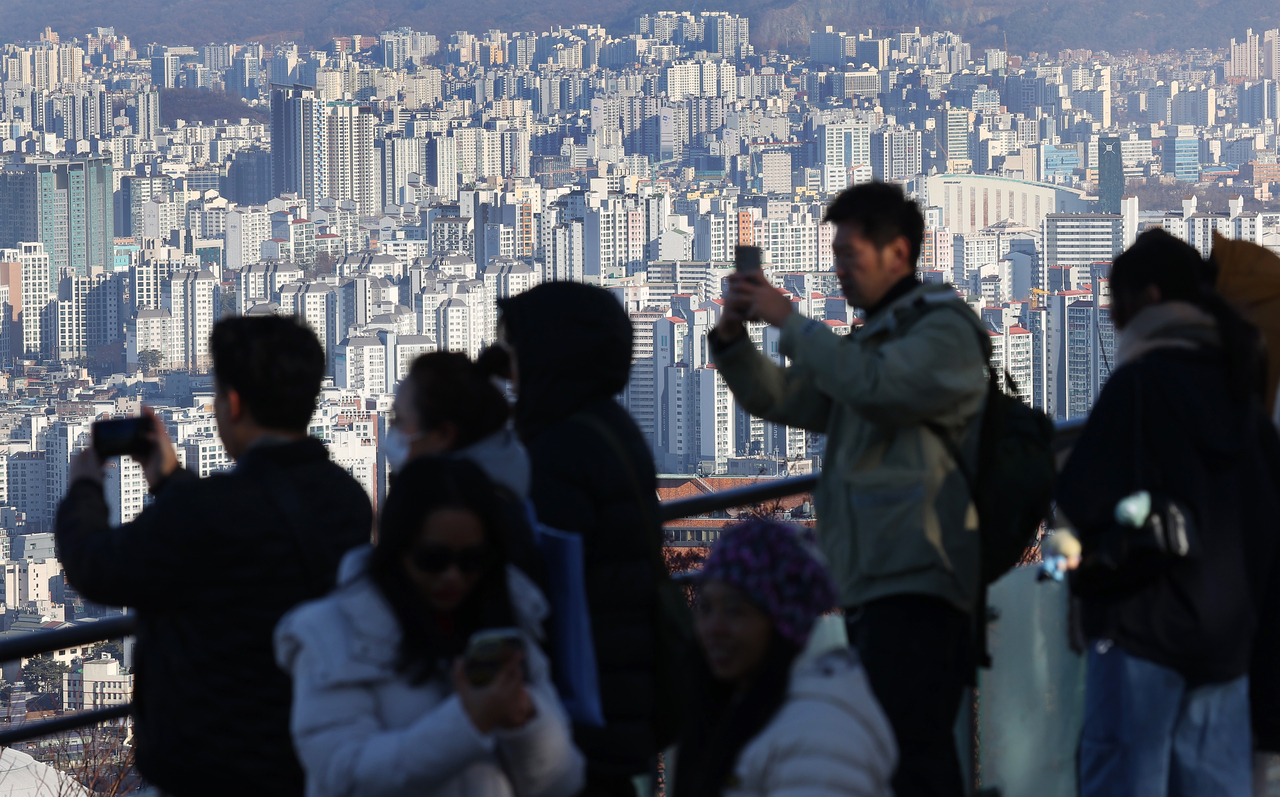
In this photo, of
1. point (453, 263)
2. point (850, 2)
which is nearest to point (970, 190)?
point (453, 263)

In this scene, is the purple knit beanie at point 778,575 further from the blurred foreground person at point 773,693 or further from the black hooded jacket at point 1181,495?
the black hooded jacket at point 1181,495

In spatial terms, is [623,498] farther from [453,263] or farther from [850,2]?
[850,2]

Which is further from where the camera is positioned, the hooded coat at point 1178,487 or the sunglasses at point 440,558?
the hooded coat at point 1178,487

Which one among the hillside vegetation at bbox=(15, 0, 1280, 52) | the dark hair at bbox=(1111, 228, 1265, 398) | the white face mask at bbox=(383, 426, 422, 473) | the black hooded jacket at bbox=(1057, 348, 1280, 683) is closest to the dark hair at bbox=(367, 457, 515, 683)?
the white face mask at bbox=(383, 426, 422, 473)

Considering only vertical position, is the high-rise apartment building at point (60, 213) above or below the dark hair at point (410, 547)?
above

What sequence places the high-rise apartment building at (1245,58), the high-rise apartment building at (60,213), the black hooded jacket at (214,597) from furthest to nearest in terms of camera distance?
the high-rise apartment building at (1245,58) < the high-rise apartment building at (60,213) < the black hooded jacket at (214,597)

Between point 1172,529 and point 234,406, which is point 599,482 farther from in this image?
point 1172,529

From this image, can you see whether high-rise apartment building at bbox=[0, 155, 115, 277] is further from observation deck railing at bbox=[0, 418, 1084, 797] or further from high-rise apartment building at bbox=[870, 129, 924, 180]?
observation deck railing at bbox=[0, 418, 1084, 797]

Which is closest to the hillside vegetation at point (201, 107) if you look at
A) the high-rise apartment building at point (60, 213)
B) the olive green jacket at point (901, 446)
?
the high-rise apartment building at point (60, 213)
